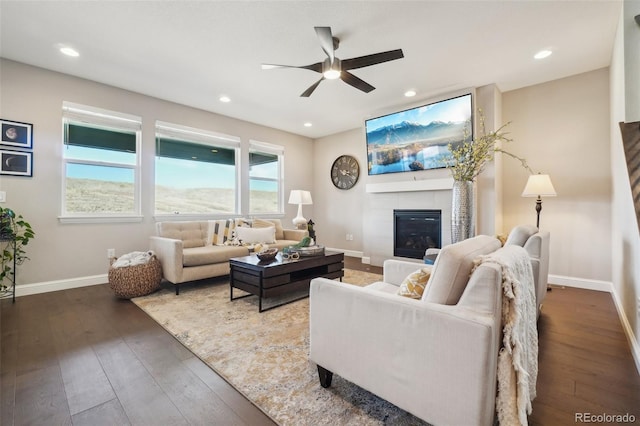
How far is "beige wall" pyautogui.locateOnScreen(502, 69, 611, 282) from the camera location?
3332 millimetres

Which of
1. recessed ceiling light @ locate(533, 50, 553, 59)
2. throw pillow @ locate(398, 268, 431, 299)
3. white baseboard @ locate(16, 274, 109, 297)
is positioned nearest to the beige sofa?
white baseboard @ locate(16, 274, 109, 297)

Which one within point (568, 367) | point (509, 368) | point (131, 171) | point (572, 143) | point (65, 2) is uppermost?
point (65, 2)

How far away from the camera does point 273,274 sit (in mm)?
2660

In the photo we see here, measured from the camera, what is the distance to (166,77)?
3.50m

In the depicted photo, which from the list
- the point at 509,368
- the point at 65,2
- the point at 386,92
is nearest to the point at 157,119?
the point at 65,2

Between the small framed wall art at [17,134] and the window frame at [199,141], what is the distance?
1291mm

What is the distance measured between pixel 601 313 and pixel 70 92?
20.7 ft

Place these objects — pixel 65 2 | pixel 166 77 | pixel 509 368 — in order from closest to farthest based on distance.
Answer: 1. pixel 509 368
2. pixel 65 2
3. pixel 166 77

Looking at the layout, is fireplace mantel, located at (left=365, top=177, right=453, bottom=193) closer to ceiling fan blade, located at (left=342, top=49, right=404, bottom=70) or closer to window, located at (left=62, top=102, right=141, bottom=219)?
ceiling fan blade, located at (left=342, top=49, right=404, bottom=70)

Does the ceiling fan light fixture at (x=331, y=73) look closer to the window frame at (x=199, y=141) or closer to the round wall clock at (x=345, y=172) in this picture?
the window frame at (x=199, y=141)

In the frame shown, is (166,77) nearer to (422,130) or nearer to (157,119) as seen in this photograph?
(157,119)

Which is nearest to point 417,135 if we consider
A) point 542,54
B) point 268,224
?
point 542,54

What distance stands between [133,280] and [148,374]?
5.60 feet

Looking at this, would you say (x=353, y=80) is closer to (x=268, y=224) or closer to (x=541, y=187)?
(x=541, y=187)
